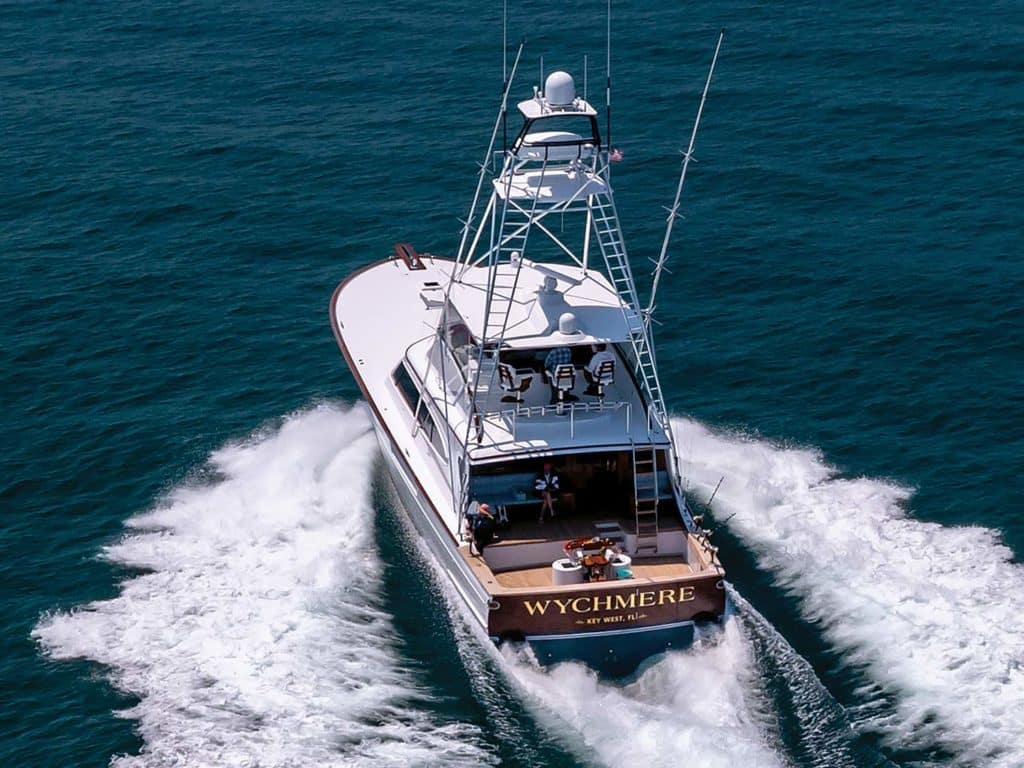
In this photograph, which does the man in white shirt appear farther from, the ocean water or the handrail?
the ocean water

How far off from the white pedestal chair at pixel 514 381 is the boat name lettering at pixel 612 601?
5.19 m

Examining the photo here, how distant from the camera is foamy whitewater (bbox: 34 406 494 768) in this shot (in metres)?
25.1

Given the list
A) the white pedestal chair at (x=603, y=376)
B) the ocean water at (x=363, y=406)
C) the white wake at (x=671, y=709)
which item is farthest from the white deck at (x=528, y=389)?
the white wake at (x=671, y=709)

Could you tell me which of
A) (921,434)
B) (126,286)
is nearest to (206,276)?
(126,286)

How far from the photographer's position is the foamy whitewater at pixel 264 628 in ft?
82.4

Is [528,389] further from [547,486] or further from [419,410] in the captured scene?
[419,410]

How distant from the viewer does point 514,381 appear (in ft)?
98.8

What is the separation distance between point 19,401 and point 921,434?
22.2m

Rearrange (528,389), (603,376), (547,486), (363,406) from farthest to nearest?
(363,406)
(528,389)
(603,376)
(547,486)

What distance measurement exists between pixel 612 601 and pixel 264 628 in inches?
269

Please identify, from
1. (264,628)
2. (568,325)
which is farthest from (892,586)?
(264,628)

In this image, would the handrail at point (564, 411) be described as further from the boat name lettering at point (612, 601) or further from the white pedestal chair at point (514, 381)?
the boat name lettering at point (612, 601)

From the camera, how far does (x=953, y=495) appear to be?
32594 millimetres

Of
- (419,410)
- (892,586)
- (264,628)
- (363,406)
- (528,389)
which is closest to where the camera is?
(264,628)
